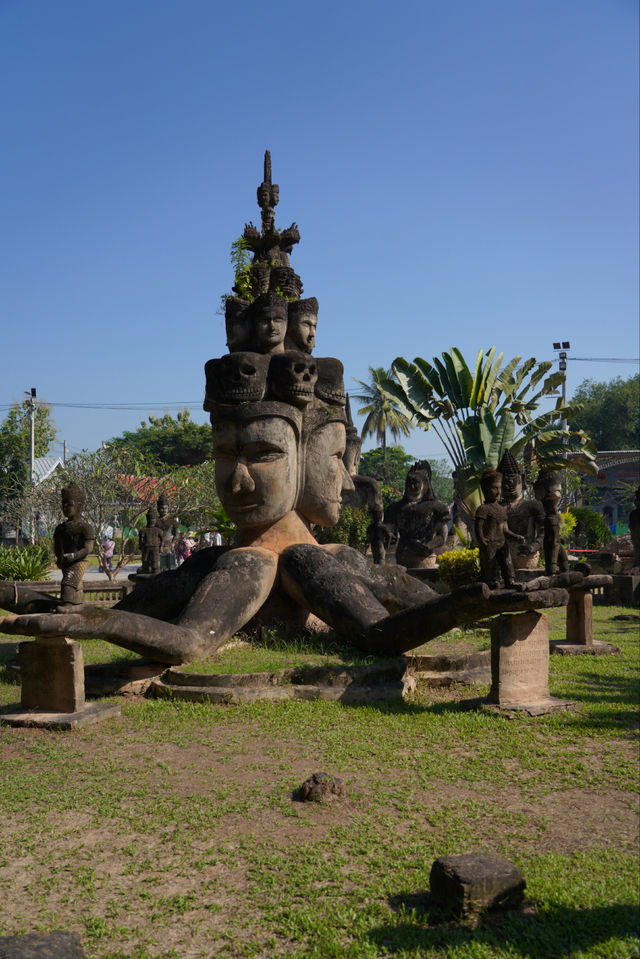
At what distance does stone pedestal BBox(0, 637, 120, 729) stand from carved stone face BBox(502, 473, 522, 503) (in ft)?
24.8

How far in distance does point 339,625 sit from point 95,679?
230 cm

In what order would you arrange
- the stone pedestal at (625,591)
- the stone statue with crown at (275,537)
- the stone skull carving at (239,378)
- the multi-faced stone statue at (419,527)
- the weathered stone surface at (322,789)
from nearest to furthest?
1. the weathered stone surface at (322,789)
2. the stone statue with crown at (275,537)
3. the stone skull carving at (239,378)
4. the stone pedestal at (625,591)
5. the multi-faced stone statue at (419,527)

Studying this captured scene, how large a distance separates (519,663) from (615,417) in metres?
54.2

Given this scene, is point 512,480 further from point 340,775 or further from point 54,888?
point 54,888

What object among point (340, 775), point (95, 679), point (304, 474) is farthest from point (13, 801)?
point (304, 474)

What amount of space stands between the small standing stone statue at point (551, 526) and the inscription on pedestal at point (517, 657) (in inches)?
48.4

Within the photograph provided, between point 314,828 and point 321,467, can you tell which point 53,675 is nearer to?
point 314,828

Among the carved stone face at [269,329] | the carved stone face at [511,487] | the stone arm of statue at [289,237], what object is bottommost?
the carved stone face at [511,487]

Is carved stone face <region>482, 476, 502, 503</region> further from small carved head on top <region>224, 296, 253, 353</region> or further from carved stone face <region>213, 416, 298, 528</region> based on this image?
small carved head on top <region>224, 296, 253, 353</region>

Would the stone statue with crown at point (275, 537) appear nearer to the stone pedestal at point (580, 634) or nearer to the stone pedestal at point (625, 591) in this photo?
the stone pedestal at point (580, 634)

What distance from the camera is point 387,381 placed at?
1989 centimetres

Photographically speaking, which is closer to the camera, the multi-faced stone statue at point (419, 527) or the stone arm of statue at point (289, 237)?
the stone arm of statue at point (289, 237)

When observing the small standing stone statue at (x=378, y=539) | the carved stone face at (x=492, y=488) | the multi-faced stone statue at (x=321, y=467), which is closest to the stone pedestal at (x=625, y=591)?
the small standing stone statue at (x=378, y=539)

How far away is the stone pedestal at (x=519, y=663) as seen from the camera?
6.34m
